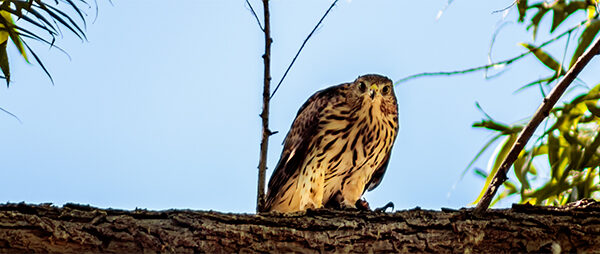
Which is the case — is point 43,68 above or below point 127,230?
above

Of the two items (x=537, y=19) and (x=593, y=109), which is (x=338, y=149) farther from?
(x=593, y=109)

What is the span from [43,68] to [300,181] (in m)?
2.36

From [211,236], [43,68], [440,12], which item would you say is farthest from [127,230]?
[440,12]

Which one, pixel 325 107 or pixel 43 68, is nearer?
pixel 43 68

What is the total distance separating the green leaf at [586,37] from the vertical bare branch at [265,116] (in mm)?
1983

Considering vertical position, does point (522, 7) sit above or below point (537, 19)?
below

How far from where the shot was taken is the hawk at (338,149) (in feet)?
17.9

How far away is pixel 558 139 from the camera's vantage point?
5.12 m

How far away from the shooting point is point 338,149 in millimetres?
5492

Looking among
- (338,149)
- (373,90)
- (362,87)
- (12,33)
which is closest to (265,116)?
(12,33)

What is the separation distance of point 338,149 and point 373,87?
518mm

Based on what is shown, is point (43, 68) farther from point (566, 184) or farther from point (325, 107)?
point (566, 184)

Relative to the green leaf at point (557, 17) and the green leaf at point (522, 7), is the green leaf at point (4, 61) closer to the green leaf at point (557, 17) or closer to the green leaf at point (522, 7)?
the green leaf at point (522, 7)

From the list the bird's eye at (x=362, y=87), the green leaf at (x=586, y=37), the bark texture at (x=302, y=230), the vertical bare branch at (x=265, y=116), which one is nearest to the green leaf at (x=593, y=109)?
the green leaf at (x=586, y=37)
